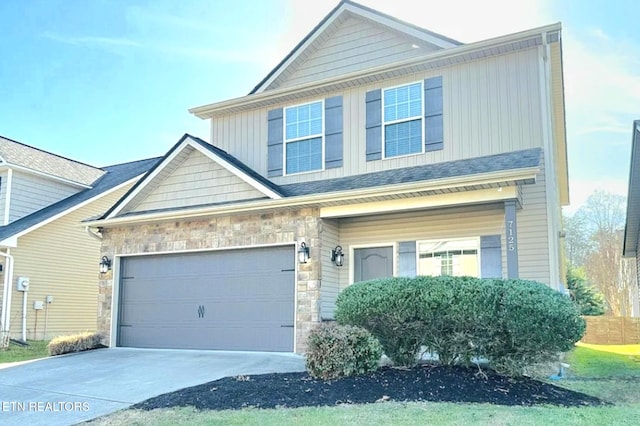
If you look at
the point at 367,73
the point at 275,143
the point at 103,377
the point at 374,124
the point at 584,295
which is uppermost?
the point at 367,73

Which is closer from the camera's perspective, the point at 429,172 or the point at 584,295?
the point at 429,172

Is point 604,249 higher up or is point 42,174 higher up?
point 42,174

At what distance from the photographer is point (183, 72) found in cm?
1728

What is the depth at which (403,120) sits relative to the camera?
11141 mm

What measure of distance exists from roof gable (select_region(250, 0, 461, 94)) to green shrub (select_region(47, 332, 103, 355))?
21.9 feet

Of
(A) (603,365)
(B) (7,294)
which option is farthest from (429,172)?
(B) (7,294)

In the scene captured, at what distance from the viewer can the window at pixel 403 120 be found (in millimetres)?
11000

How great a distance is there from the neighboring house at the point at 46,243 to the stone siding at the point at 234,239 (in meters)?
2.85

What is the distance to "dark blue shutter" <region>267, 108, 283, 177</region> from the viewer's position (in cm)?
1256

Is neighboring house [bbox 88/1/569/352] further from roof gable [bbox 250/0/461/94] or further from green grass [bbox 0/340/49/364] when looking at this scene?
green grass [bbox 0/340/49/364]

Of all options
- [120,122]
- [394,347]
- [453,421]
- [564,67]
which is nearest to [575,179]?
[564,67]

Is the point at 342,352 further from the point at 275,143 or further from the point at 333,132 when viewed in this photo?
the point at 275,143

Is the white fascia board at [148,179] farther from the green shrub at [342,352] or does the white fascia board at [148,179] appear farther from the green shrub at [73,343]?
the green shrub at [342,352]
